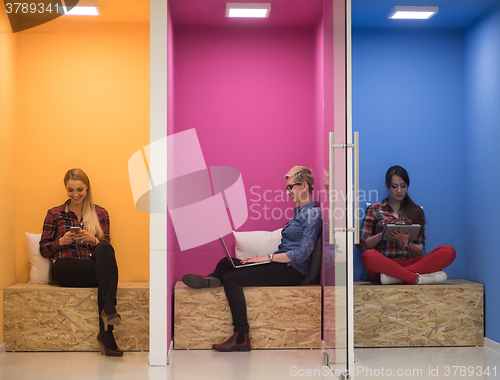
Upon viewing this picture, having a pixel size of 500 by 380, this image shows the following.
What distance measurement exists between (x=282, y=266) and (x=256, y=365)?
0.78 meters

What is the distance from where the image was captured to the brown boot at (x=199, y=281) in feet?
11.1

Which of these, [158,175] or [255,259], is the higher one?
[158,175]

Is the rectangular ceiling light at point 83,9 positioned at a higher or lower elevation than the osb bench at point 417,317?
higher

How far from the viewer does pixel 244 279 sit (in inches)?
136

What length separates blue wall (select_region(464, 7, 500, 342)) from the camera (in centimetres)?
346

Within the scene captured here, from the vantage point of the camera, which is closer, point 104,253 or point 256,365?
point 256,365

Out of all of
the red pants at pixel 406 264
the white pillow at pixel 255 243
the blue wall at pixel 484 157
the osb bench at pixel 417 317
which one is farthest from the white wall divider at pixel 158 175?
the blue wall at pixel 484 157

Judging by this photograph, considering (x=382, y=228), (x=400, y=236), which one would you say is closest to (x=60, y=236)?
(x=382, y=228)

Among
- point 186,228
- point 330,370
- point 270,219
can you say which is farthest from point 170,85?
point 330,370

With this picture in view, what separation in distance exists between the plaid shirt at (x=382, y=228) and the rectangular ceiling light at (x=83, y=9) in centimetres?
283

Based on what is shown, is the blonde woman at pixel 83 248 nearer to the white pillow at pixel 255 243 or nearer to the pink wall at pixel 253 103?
the pink wall at pixel 253 103

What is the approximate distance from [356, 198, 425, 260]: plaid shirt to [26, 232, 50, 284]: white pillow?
2613 millimetres

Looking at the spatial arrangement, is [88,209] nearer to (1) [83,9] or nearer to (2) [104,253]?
(2) [104,253]

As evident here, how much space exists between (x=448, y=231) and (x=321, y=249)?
4.30 ft
